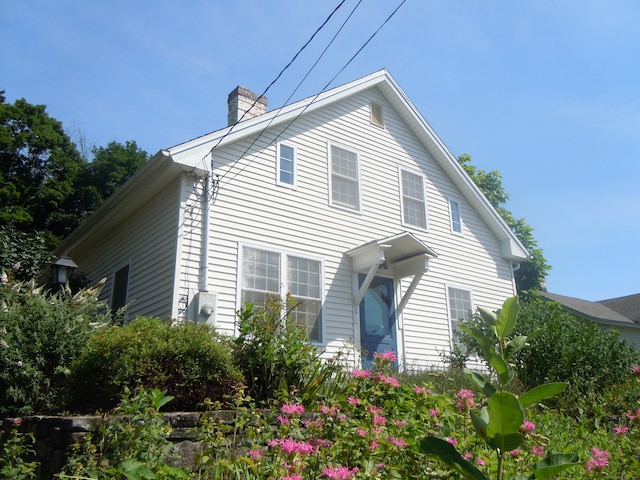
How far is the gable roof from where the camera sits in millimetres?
8695

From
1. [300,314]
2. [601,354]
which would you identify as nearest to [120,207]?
[300,314]

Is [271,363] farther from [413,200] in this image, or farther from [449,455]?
[413,200]

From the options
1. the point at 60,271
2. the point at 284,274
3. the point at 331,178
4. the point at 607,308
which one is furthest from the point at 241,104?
the point at 607,308

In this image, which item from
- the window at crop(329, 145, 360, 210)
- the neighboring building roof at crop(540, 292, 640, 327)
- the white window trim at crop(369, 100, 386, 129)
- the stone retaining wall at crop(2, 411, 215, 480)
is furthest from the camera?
the neighboring building roof at crop(540, 292, 640, 327)

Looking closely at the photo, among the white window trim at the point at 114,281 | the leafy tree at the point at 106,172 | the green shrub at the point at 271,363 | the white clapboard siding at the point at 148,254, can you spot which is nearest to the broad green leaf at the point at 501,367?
the green shrub at the point at 271,363

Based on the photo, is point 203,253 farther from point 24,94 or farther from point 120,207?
point 24,94

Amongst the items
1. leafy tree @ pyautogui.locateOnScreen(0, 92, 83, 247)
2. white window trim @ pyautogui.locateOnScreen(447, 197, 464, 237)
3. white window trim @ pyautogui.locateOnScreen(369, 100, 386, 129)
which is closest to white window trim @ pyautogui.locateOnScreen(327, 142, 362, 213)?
white window trim @ pyautogui.locateOnScreen(369, 100, 386, 129)

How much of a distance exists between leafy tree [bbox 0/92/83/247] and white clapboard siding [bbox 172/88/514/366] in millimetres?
11888

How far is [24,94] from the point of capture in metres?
22.1

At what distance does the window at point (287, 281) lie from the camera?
895 cm

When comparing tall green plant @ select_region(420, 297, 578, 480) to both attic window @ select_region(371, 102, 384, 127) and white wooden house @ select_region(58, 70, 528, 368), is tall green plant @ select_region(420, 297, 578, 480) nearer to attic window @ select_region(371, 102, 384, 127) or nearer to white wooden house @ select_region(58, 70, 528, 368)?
white wooden house @ select_region(58, 70, 528, 368)

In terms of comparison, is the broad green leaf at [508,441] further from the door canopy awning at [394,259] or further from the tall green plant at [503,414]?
the door canopy awning at [394,259]

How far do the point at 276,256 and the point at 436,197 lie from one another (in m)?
5.16

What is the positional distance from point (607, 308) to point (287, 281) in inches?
1020
